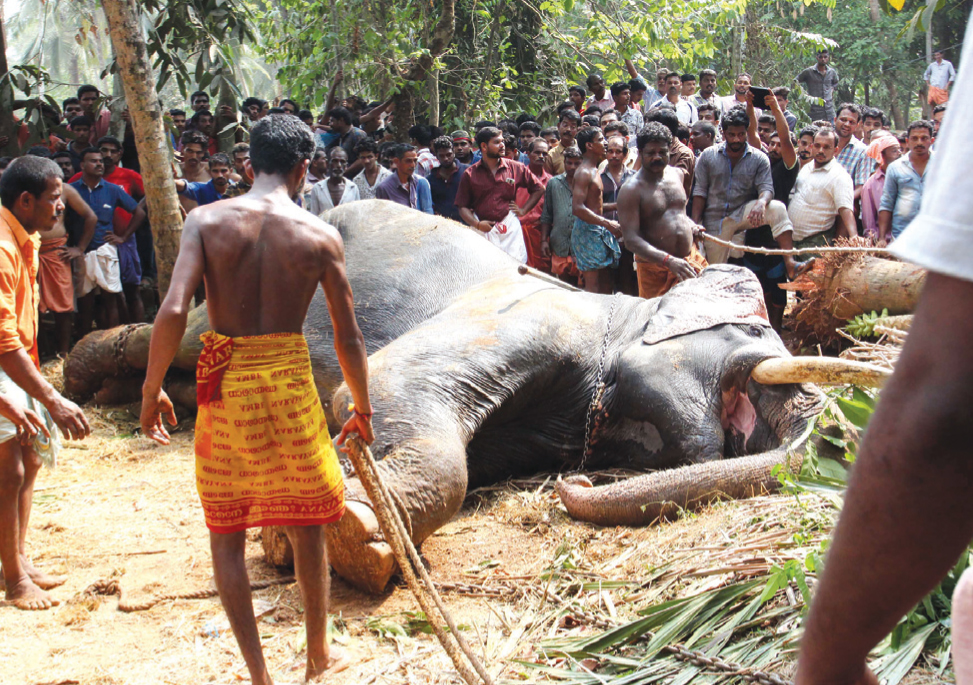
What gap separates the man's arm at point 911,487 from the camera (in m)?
0.73

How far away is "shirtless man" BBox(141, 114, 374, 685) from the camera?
2.75 meters

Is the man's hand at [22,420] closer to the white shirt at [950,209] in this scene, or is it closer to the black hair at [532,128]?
the white shirt at [950,209]

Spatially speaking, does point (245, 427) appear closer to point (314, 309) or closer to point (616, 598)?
point (616, 598)

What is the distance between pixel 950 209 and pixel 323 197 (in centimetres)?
740

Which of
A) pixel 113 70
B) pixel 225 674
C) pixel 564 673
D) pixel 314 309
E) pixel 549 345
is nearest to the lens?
pixel 564 673

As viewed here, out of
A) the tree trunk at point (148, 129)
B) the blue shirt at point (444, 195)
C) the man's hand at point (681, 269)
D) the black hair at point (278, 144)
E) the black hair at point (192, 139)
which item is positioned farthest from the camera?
the blue shirt at point (444, 195)

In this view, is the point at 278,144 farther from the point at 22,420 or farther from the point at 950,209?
the point at 950,209

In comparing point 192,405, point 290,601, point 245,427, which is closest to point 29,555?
point 290,601

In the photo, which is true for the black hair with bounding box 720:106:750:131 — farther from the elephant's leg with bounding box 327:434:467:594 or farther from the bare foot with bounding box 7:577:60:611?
the bare foot with bounding box 7:577:60:611

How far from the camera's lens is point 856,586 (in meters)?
0.81

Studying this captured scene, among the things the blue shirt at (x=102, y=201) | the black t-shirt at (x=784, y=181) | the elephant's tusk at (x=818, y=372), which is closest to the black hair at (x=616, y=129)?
the black t-shirt at (x=784, y=181)

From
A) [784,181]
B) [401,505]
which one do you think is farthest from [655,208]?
[401,505]

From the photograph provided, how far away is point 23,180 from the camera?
3.61 metres

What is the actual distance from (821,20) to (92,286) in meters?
21.2
